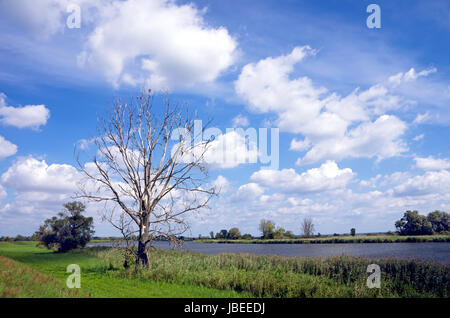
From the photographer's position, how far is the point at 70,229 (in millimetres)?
37125

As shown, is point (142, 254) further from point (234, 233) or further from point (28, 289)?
point (234, 233)

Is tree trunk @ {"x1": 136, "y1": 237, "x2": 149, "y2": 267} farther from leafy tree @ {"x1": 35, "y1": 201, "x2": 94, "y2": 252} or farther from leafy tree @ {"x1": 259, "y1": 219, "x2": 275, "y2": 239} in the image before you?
leafy tree @ {"x1": 259, "y1": 219, "x2": 275, "y2": 239}

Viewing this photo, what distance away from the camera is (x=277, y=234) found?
89.2 metres

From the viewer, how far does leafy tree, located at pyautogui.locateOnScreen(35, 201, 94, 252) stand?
36.7m

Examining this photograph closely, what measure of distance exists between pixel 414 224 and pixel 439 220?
874cm

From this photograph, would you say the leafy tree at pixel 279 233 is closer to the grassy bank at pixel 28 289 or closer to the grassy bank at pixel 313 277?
the grassy bank at pixel 313 277

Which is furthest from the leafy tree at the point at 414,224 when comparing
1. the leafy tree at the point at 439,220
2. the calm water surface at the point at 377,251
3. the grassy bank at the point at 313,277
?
the grassy bank at the point at 313,277

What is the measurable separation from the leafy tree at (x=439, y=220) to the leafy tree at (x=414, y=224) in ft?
9.84

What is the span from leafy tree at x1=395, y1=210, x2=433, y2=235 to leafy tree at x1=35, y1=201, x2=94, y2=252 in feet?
206

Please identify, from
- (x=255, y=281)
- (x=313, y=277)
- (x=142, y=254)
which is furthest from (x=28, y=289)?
(x=313, y=277)

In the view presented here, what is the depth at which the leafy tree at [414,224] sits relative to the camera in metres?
62.6

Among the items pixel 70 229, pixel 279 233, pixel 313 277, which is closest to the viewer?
pixel 313 277
